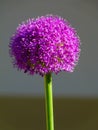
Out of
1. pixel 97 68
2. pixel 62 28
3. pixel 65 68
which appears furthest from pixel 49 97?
pixel 97 68

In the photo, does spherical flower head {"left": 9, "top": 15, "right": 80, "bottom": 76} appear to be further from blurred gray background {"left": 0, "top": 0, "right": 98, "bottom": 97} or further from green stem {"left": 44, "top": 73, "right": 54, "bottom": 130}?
blurred gray background {"left": 0, "top": 0, "right": 98, "bottom": 97}

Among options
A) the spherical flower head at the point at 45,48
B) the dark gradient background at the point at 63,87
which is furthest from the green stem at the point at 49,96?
the dark gradient background at the point at 63,87

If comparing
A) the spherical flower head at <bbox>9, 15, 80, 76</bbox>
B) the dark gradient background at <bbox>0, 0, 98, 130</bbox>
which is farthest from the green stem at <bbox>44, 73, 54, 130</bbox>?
the dark gradient background at <bbox>0, 0, 98, 130</bbox>

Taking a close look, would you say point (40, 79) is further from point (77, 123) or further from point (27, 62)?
point (27, 62)

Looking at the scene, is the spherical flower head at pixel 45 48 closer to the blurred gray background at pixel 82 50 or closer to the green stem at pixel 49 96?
the green stem at pixel 49 96

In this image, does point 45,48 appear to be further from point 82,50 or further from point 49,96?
point 82,50
